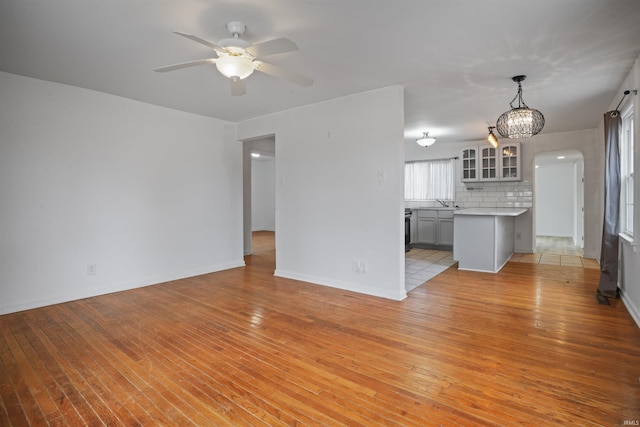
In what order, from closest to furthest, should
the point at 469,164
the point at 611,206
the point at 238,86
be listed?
the point at 238,86, the point at 611,206, the point at 469,164

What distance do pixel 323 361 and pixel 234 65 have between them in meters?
2.24

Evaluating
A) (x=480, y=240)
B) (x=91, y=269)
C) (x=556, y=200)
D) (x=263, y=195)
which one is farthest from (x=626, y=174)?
(x=263, y=195)

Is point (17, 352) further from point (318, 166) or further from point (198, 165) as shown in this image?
point (318, 166)

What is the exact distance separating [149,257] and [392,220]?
3.29 metres

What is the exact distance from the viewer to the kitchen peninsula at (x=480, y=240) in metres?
4.99

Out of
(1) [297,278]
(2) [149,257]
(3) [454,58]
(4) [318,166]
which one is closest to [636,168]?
(3) [454,58]

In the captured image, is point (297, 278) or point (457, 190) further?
point (457, 190)

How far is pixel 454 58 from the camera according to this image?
2918mm

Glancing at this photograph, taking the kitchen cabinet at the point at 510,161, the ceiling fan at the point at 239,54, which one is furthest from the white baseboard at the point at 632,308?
the ceiling fan at the point at 239,54

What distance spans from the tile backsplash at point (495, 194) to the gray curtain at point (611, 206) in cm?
302

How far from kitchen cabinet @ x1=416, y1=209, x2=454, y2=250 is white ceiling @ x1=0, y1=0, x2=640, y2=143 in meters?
3.25

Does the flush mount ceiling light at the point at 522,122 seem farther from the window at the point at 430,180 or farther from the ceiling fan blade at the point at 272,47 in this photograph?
the window at the point at 430,180

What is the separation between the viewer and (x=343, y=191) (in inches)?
163

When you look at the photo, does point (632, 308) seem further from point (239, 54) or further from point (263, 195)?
point (263, 195)
